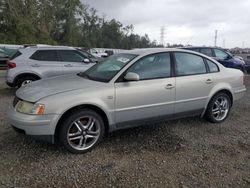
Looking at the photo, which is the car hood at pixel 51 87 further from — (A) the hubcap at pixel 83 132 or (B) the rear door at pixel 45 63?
(B) the rear door at pixel 45 63

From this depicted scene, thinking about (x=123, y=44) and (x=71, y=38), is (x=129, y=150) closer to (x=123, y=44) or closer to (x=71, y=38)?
(x=71, y=38)

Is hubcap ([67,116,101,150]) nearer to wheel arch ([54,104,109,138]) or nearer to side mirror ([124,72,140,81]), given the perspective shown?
wheel arch ([54,104,109,138])

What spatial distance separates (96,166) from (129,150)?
68 centimetres

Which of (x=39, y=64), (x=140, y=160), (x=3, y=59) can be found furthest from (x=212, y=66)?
(x=3, y=59)

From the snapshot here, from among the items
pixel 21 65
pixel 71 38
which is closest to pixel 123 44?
pixel 71 38

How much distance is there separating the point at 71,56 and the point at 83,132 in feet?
16.5

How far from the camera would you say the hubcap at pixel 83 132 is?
12.7 feet

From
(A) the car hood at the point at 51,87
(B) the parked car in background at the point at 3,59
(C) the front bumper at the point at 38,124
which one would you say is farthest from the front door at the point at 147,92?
(B) the parked car in background at the point at 3,59

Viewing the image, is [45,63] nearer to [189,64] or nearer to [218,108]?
[189,64]

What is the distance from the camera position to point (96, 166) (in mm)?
3580

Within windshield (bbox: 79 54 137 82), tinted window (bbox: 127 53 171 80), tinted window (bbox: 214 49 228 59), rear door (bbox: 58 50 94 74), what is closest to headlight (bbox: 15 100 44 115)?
windshield (bbox: 79 54 137 82)

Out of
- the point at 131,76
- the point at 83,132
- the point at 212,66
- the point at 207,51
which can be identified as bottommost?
the point at 83,132

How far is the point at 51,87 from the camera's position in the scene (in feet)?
13.3

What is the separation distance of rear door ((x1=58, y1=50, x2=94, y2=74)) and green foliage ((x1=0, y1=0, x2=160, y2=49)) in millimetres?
26099
